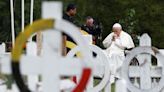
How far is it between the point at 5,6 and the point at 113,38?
34.4 meters

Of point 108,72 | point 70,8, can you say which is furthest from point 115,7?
point 108,72

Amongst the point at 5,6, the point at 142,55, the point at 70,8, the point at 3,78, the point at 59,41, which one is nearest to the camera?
the point at 59,41

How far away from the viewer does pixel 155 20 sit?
2972 cm

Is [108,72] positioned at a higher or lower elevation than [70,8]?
lower

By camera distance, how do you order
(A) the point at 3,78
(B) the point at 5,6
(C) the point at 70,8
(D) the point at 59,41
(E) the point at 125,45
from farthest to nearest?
1. (B) the point at 5,6
2. (E) the point at 125,45
3. (C) the point at 70,8
4. (A) the point at 3,78
5. (D) the point at 59,41

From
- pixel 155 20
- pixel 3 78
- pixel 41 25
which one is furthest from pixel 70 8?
pixel 155 20

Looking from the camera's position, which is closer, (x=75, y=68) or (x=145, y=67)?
(x=75, y=68)

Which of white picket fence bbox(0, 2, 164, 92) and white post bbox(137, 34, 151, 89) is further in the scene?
white post bbox(137, 34, 151, 89)

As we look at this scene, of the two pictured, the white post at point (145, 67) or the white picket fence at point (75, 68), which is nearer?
the white picket fence at point (75, 68)

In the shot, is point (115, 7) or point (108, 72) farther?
point (115, 7)

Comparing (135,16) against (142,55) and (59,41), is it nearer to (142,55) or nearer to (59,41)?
(142,55)

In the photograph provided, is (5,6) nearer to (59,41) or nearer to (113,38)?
(113,38)

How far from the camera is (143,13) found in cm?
3008

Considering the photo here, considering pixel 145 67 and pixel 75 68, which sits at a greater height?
pixel 75 68
